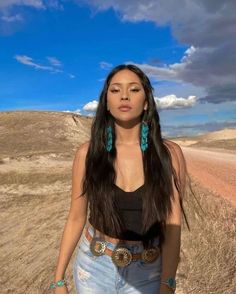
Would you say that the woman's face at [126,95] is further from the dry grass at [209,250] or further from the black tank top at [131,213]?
the dry grass at [209,250]

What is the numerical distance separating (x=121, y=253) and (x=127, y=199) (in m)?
0.35

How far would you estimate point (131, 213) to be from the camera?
111 inches

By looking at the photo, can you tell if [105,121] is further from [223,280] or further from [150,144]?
[223,280]

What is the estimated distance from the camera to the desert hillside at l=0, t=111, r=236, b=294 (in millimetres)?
6438

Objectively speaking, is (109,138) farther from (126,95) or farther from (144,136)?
(126,95)

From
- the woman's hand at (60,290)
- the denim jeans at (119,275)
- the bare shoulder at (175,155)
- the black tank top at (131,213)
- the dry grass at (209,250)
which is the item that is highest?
the bare shoulder at (175,155)

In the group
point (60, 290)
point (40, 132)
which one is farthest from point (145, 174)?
point (40, 132)

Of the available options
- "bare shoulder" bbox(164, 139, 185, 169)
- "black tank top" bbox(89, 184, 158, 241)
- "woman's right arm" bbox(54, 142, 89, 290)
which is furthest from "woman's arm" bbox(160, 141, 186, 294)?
"woman's right arm" bbox(54, 142, 89, 290)

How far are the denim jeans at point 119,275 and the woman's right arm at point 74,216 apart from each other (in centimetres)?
19

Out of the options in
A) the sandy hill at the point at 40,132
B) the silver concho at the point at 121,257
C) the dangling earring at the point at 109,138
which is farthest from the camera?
the sandy hill at the point at 40,132

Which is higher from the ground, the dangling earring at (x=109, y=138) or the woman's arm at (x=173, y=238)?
the dangling earring at (x=109, y=138)

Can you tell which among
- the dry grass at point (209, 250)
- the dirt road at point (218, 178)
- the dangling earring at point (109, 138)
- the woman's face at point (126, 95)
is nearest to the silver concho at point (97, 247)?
the dangling earring at point (109, 138)

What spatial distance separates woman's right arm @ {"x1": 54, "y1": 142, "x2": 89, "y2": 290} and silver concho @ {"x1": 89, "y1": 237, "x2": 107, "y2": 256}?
0.23m

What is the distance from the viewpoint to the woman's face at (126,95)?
2.91 metres
